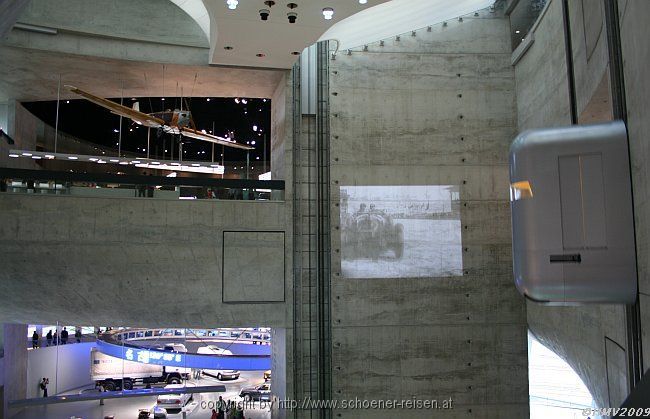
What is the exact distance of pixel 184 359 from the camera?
58.1 ft

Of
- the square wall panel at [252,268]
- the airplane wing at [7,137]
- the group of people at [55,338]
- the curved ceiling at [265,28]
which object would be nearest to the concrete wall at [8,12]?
the curved ceiling at [265,28]

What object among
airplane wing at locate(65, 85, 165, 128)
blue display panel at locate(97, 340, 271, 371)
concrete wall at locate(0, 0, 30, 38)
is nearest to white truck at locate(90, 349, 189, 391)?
blue display panel at locate(97, 340, 271, 371)

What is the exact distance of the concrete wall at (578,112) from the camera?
25.8ft

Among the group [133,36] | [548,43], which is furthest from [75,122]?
[548,43]

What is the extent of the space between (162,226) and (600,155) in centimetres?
1045

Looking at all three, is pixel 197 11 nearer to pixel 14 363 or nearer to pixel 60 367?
pixel 14 363

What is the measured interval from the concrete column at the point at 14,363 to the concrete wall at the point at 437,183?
9530mm

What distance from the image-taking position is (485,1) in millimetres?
14742

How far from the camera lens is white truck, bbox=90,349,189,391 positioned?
19.0 meters

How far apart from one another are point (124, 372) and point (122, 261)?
782 centimetres

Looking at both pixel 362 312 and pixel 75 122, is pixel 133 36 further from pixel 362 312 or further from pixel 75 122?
pixel 75 122

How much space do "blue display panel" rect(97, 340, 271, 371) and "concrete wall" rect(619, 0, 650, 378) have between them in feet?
46.7

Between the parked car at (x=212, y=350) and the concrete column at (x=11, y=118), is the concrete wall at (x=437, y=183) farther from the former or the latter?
the concrete column at (x=11, y=118)

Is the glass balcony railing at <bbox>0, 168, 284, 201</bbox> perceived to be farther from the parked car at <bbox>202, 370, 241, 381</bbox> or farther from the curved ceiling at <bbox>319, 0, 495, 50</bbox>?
the parked car at <bbox>202, 370, 241, 381</bbox>
